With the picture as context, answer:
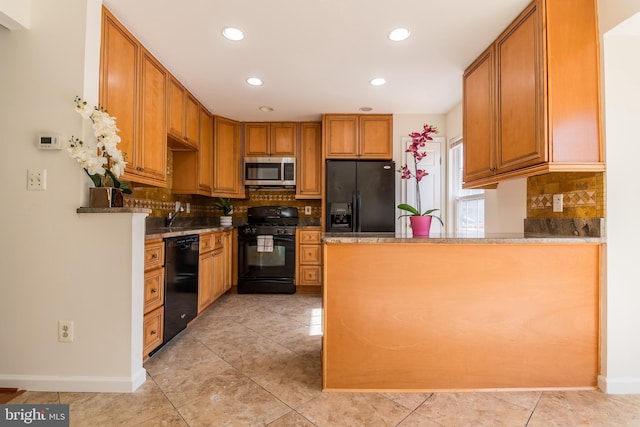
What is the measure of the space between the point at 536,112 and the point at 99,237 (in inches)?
103

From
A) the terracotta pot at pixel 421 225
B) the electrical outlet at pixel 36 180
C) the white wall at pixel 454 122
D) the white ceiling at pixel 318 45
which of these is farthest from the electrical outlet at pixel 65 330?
the white wall at pixel 454 122

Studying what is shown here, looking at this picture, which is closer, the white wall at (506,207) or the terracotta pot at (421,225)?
the terracotta pot at (421,225)

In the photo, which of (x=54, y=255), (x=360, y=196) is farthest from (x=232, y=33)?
(x=360, y=196)

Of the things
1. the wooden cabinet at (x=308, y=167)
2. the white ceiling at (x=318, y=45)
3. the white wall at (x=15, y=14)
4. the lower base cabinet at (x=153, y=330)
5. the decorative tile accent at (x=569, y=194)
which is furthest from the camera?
the wooden cabinet at (x=308, y=167)

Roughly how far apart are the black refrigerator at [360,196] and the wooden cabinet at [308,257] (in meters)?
0.37

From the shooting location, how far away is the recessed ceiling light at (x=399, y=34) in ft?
6.81

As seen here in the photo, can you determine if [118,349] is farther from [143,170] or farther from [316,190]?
[316,190]

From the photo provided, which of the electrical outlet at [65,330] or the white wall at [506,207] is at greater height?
the white wall at [506,207]

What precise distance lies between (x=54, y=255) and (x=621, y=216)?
3176 mm

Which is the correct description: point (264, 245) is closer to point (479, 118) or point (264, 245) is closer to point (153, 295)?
point (153, 295)

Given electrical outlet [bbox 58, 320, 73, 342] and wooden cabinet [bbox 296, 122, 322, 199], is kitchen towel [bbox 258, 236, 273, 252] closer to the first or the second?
wooden cabinet [bbox 296, 122, 322, 199]

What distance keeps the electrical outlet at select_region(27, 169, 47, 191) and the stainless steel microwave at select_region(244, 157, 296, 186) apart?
246 centimetres

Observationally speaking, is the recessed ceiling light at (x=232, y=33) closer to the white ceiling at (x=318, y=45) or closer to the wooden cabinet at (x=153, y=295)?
the white ceiling at (x=318, y=45)

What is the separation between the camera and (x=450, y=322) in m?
1.67
